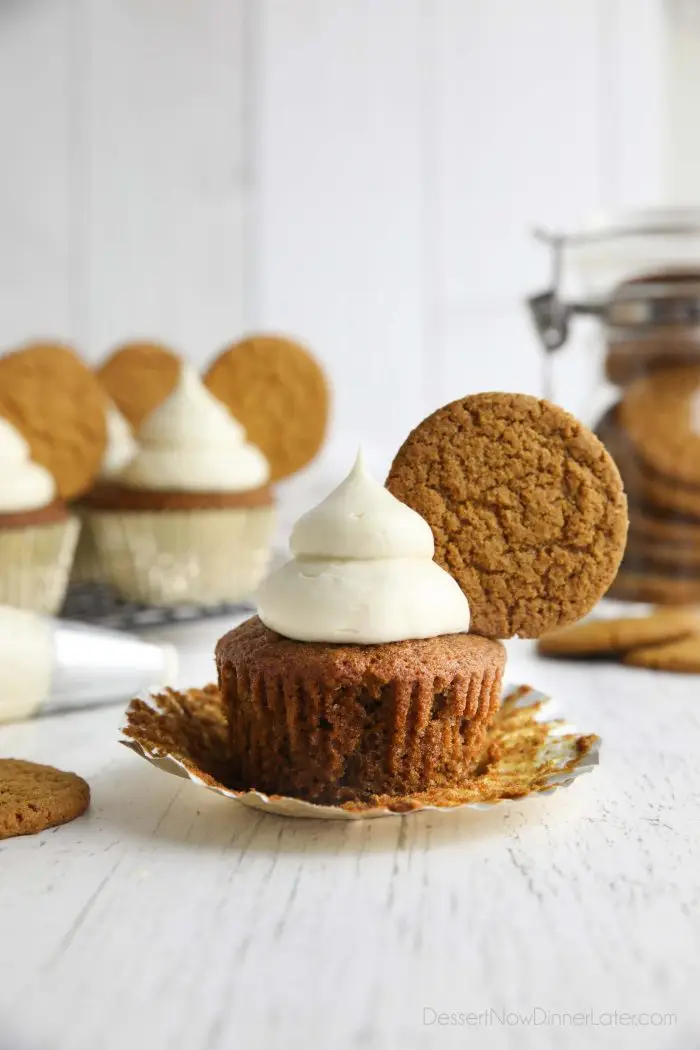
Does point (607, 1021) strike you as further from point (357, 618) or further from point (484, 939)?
point (357, 618)

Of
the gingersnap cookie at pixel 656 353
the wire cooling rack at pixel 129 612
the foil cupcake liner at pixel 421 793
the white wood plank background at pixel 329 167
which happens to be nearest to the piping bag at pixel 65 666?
the foil cupcake liner at pixel 421 793

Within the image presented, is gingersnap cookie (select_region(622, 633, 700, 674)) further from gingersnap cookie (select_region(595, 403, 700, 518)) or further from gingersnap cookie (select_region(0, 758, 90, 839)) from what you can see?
gingersnap cookie (select_region(0, 758, 90, 839))

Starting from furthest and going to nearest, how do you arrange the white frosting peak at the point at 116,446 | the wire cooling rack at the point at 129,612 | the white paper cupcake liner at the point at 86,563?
1. the white paper cupcake liner at the point at 86,563
2. the white frosting peak at the point at 116,446
3. the wire cooling rack at the point at 129,612

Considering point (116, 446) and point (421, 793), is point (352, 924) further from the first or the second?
point (116, 446)

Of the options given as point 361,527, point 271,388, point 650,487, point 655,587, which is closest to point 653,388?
point 650,487

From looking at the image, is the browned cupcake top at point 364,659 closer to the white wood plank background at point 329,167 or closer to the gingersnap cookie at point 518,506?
the gingersnap cookie at point 518,506

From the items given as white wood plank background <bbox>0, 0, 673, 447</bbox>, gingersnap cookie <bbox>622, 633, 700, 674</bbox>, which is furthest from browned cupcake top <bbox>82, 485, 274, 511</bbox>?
white wood plank background <bbox>0, 0, 673, 447</bbox>
